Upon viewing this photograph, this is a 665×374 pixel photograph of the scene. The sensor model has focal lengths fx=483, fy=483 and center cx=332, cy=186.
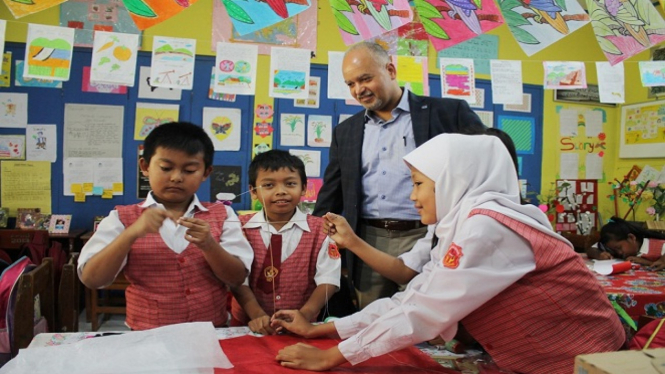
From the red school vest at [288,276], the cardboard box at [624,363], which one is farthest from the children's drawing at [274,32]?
the cardboard box at [624,363]

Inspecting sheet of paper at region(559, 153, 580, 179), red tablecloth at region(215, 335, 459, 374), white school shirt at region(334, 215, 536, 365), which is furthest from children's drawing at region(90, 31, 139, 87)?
sheet of paper at region(559, 153, 580, 179)

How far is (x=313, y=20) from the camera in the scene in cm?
512

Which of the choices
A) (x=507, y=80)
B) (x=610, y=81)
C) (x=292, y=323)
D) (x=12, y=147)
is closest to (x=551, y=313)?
(x=292, y=323)

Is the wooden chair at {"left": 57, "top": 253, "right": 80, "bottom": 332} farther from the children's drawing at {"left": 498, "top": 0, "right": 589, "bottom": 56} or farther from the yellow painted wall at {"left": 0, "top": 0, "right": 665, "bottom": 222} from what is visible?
the yellow painted wall at {"left": 0, "top": 0, "right": 665, "bottom": 222}

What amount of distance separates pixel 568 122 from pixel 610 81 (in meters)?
2.65

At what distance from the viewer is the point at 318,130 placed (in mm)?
5137

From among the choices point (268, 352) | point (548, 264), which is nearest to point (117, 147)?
point (268, 352)

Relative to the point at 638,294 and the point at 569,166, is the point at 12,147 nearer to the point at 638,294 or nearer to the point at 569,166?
the point at 638,294

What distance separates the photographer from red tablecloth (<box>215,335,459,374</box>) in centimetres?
120

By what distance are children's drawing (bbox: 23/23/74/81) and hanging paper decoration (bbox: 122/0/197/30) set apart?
1.65 feet

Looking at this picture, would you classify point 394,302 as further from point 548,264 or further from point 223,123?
point 223,123

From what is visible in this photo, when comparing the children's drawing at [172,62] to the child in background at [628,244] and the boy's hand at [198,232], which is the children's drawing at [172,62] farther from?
the child in background at [628,244]

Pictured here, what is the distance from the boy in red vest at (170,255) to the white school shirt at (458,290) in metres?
0.60

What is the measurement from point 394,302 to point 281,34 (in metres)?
4.08
